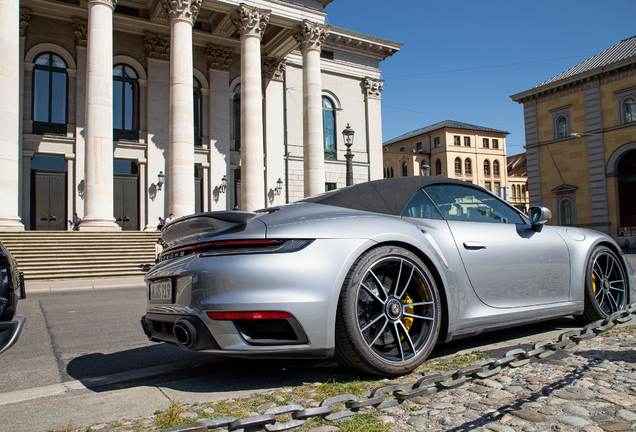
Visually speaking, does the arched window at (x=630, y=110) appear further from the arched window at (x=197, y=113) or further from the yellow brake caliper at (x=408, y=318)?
the yellow brake caliper at (x=408, y=318)

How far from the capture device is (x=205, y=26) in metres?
29.0

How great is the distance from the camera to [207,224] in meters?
3.04

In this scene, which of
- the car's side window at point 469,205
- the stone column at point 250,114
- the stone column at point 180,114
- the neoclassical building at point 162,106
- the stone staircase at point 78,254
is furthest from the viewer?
the stone column at point 250,114

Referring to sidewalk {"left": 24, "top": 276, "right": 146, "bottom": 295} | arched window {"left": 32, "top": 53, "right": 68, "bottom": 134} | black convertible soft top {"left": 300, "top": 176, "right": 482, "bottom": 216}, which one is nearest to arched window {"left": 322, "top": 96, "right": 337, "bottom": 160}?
arched window {"left": 32, "top": 53, "right": 68, "bottom": 134}

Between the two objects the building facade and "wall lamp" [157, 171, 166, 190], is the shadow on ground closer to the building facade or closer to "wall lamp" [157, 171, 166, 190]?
"wall lamp" [157, 171, 166, 190]

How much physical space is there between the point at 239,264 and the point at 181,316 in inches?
19.5

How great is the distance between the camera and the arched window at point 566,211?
126 ft

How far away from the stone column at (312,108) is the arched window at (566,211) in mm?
23598

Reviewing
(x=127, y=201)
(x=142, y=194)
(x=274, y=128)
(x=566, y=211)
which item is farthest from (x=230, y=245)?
(x=566, y=211)

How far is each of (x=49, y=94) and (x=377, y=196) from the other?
26.4 m

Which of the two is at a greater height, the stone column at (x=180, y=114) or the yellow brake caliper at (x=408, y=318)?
the stone column at (x=180, y=114)

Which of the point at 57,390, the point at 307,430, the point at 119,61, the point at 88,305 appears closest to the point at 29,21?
the point at 119,61

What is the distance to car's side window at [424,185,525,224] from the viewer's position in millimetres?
3748

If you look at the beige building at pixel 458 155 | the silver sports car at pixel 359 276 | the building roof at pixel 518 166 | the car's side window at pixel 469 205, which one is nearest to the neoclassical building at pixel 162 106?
the silver sports car at pixel 359 276
